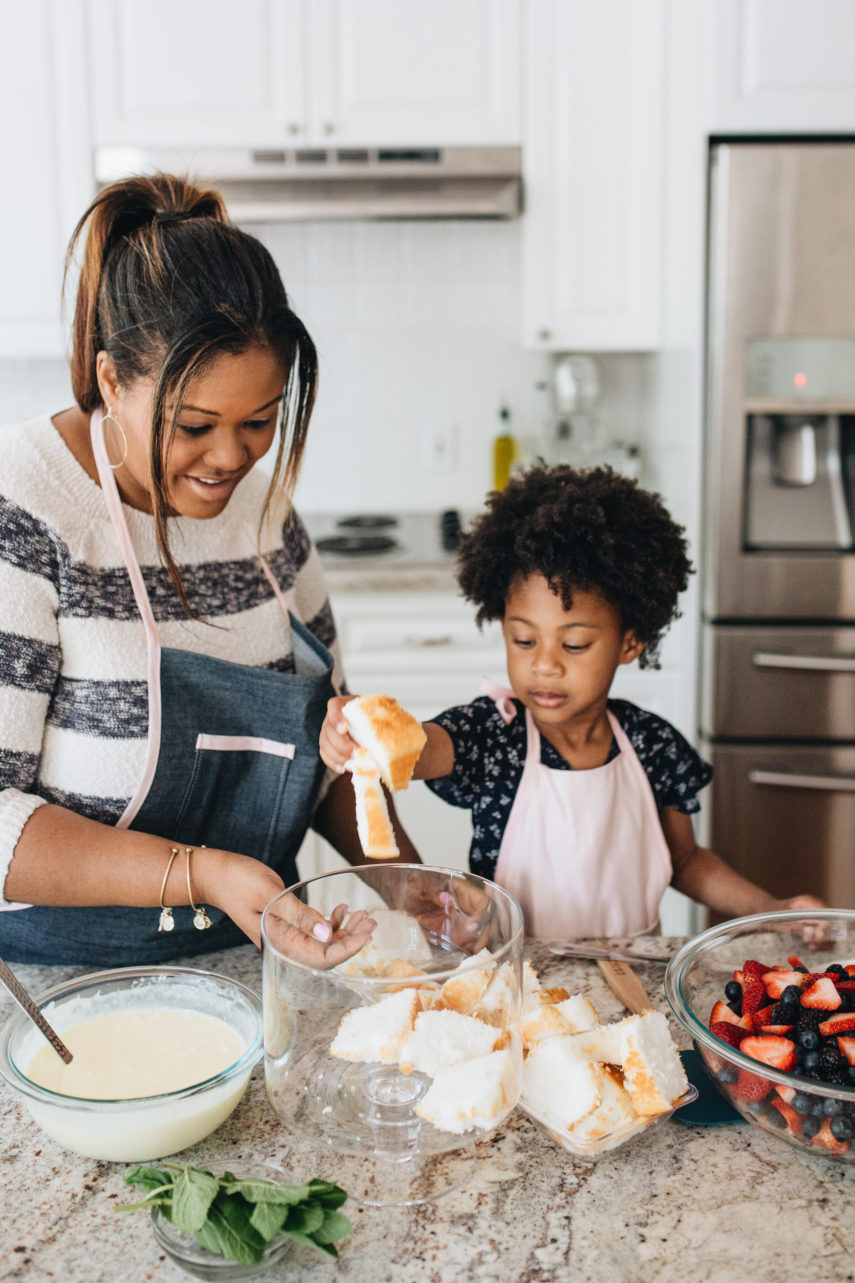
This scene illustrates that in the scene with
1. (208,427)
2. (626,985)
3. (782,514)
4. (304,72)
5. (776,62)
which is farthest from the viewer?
(304,72)

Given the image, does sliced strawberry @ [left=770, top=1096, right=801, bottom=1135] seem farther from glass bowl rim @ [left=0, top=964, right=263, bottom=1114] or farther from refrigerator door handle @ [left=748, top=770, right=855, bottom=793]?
refrigerator door handle @ [left=748, top=770, right=855, bottom=793]

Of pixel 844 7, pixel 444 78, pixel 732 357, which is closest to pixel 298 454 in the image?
pixel 732 357

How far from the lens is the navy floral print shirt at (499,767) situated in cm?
139

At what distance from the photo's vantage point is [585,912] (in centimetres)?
136

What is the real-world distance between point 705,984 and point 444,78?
2386 mm

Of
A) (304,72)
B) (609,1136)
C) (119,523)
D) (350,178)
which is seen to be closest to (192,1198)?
(609,1136)

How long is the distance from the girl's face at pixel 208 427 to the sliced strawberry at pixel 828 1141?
79 cm

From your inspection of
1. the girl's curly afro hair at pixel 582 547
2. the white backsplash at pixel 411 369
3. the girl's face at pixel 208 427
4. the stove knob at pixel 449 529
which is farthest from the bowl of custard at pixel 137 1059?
the white backsplash at pixel 411 369

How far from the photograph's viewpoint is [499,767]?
1.39m

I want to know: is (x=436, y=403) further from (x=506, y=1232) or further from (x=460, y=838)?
(x=506, y=1232)

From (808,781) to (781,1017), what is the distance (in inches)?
71.4

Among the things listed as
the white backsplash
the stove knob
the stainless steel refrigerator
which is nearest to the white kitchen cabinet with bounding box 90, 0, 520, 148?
the white backsplash

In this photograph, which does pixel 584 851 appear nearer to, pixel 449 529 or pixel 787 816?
pixel 787 816

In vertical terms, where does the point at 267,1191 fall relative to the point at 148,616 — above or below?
below
